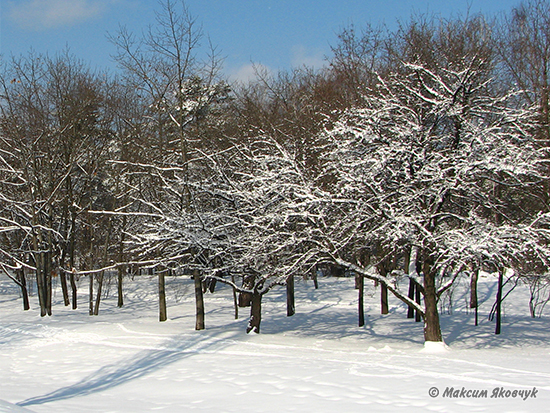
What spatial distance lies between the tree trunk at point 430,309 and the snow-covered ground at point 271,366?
18.5 inches

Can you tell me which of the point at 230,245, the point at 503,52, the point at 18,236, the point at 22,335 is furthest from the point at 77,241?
the point at 503,52

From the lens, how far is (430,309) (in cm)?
1197

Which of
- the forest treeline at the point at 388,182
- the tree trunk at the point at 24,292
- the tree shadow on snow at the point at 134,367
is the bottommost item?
the tree shadow on snow at the point at 134,367

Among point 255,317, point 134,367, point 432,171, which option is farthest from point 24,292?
point 432,171

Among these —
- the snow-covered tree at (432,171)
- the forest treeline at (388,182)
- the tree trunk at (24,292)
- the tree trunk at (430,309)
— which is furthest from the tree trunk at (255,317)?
the tree trunk at (24,292)

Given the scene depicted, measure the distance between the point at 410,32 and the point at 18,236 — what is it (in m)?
21.9

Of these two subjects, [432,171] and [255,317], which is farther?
[255,317]

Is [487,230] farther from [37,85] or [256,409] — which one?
[37,85]

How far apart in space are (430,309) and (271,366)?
4747 millimetres

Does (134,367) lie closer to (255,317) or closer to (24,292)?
(255,317)

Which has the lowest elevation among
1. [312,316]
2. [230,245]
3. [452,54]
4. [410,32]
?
[312,316]

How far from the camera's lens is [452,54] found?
→ 14.1 m

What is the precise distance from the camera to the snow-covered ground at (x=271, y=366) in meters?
6.65

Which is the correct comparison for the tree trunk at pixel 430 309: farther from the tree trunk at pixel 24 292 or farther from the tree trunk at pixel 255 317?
the tree trunk at pixel 24 292
